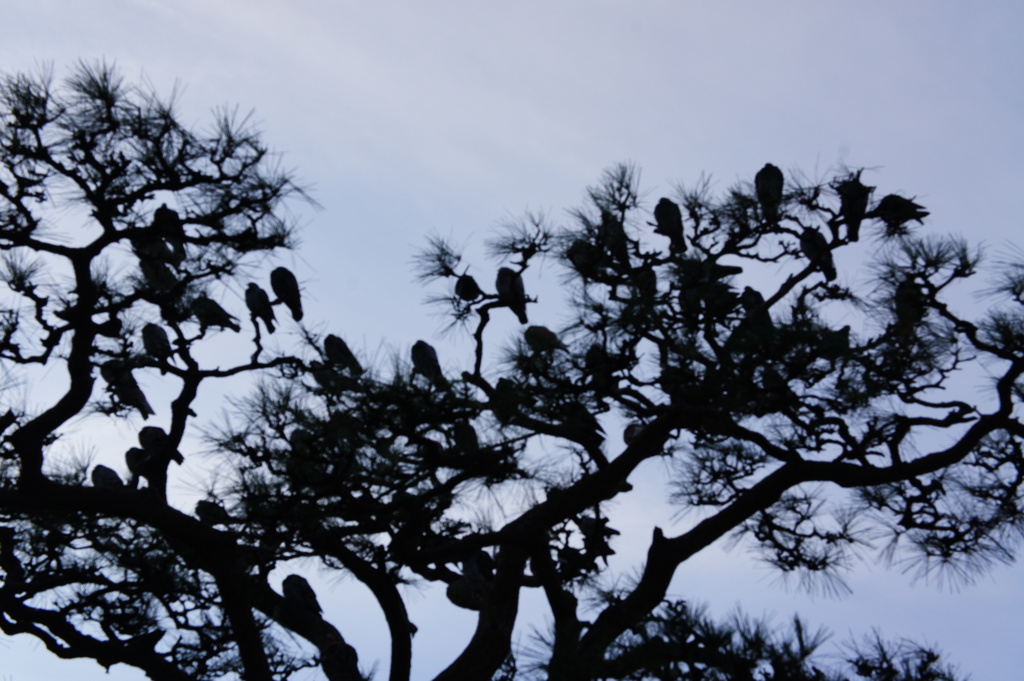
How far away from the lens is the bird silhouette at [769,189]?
3424mm

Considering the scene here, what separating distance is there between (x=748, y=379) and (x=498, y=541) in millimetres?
870

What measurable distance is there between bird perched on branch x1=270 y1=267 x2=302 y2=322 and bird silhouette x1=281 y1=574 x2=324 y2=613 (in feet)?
3.14

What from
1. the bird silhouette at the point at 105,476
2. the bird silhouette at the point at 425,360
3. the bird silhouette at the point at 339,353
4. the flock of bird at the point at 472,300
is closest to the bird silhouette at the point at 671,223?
the flock of bird at the point at 472,300

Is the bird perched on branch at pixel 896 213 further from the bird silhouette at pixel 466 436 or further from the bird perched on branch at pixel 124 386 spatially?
the bird perched on branch at pixel 124 386

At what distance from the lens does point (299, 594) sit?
3666 millimetres

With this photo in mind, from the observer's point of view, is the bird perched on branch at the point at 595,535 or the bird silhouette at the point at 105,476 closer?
the bird perched on branch at the point at 595,535

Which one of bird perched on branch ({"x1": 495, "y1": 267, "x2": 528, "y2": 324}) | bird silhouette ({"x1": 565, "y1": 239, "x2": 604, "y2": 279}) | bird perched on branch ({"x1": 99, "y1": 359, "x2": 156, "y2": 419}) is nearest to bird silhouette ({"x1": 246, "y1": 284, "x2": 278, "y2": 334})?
bird perched on branch ({"x1": 99, "y1": 359, "x2": 156, "y2": 419})

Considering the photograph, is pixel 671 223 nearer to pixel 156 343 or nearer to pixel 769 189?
pixel 769 189

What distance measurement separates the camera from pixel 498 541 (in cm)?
312

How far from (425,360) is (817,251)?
4.39ft

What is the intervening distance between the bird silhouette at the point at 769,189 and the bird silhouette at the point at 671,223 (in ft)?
0.89

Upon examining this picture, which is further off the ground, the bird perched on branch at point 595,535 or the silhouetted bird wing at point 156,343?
the silhouetted bird wing at point 156,343

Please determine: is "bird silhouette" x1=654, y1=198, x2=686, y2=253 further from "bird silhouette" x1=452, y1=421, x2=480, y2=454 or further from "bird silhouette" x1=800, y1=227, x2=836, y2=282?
"bird silhouette" x1=452, y1=421, x2=480, y2=454

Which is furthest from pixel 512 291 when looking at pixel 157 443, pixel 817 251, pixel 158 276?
pixel 157 443
